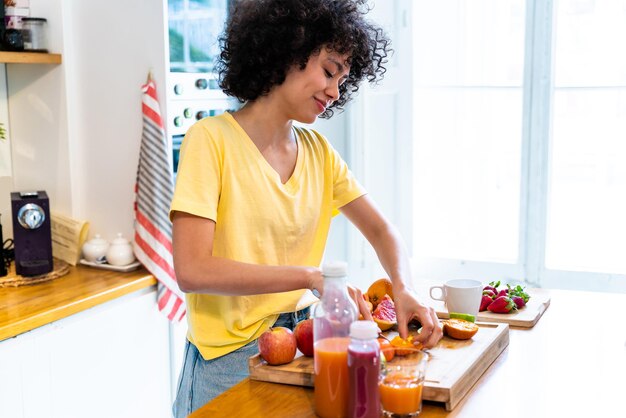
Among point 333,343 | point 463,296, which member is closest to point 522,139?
point 463,296

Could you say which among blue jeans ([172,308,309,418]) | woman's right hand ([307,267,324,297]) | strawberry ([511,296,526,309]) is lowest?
blue jeans ([172,308,309,418])

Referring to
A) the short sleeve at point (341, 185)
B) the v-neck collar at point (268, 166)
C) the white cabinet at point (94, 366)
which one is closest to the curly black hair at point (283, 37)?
the v-neck collar at point (268, 166)

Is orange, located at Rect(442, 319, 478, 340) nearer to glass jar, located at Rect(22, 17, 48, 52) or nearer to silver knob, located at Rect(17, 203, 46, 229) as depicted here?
silver knob, located at Rect(17, 203, 46, 229)

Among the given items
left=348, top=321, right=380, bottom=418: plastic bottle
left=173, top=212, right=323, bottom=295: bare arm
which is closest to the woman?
left=173, top=212, right=323, bottom=295: bare arm

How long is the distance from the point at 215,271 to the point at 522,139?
226cm

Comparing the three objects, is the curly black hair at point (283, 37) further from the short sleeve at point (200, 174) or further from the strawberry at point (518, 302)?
the strawberry at point (518, 302)

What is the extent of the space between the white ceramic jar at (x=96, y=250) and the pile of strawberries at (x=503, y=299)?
1420mm

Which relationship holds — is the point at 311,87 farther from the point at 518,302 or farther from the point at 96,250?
the point at 96,250

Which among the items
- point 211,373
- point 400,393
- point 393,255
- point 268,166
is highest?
point 268,166

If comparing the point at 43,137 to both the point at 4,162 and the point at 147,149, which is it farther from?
the point at 147,149

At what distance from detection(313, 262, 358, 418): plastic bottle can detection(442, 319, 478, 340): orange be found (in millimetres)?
351

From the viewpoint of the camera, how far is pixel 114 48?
2787mm

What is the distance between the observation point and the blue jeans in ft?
5.56

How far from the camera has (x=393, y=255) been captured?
1918 mm
